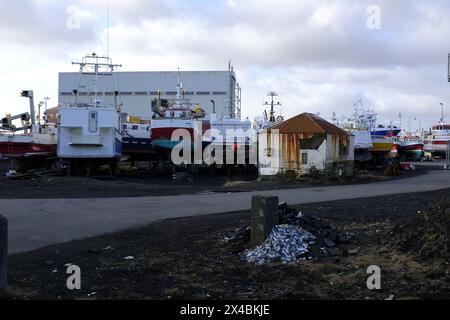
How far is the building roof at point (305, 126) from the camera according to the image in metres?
26.4

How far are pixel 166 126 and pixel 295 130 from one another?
10289 millimetres

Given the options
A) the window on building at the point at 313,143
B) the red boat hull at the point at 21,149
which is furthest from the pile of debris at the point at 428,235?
the red boat hull at the point at 21,149

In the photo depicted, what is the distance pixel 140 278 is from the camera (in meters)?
7.32

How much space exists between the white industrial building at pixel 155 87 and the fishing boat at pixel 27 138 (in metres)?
32.3

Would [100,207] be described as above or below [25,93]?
below

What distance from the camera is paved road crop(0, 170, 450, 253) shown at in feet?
36.3

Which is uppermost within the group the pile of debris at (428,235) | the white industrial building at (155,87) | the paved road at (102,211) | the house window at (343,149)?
the white industrial building at (155,87)

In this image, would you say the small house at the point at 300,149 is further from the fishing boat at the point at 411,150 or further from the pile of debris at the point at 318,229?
the fishing boat at the point at 411,150

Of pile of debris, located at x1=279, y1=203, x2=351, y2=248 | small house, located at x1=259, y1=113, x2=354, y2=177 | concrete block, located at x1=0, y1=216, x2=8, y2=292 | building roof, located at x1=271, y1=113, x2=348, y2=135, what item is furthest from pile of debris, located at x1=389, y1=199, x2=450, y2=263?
building roof, located at x1=271, y1=113, x2=348, y2=135

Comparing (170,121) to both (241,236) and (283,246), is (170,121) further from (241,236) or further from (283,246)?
(283,246)

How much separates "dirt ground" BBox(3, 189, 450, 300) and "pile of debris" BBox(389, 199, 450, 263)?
0.02 metres

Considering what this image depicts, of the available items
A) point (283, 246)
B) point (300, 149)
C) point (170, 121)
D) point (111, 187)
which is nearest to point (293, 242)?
point (283, 246)
